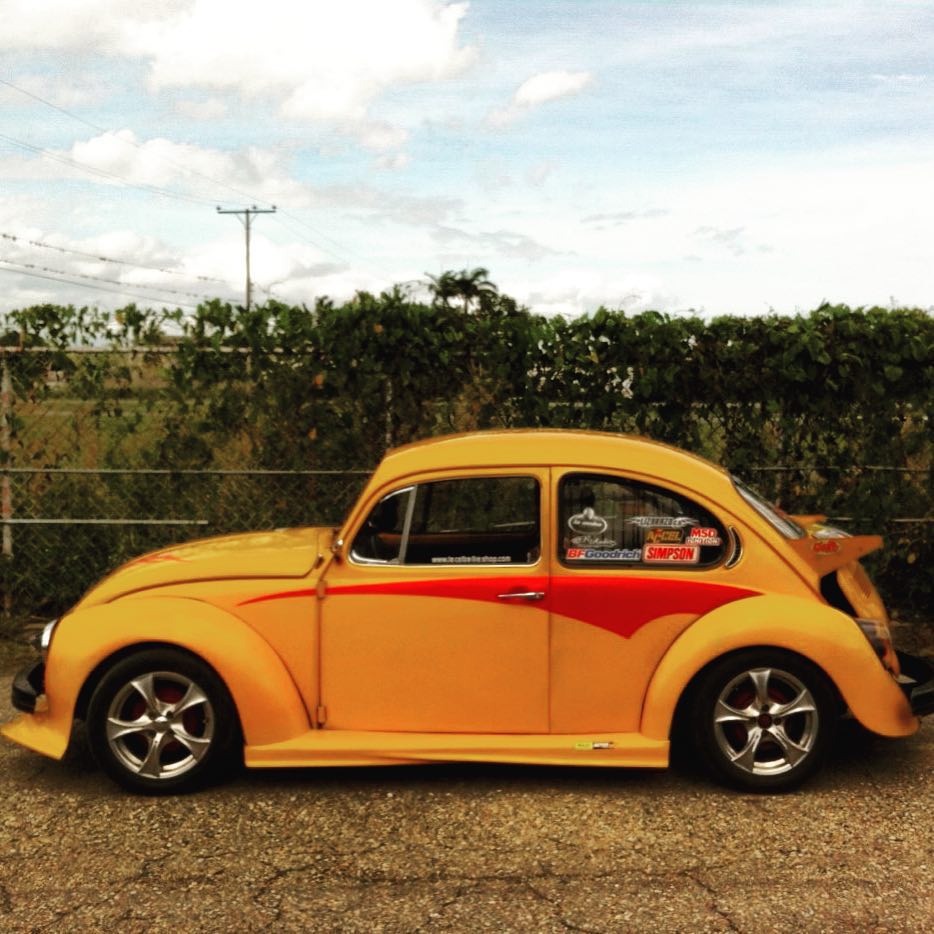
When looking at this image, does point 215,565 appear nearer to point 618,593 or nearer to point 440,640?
point 440,640

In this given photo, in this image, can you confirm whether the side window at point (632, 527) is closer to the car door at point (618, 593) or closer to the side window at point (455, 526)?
the car door at point (618, 593)

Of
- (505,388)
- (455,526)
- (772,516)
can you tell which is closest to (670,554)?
Result: (772,516)

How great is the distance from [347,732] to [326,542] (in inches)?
35.6

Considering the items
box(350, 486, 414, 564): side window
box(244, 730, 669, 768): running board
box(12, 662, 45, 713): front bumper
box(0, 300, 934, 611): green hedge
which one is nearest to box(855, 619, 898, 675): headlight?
box(244, 730, 669, 768): running board

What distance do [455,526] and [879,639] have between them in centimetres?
192

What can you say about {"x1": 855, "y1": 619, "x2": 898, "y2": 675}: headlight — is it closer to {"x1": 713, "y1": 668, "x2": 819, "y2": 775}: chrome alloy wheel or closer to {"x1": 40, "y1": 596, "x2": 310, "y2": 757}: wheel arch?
{"x1": 713, "y1": 668, "x2": 819, "y2": 775}: chrome alloy wheel

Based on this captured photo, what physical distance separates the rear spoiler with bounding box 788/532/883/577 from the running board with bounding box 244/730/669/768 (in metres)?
1.04

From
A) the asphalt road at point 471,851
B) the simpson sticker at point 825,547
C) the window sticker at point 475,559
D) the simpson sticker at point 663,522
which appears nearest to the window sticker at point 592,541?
the simpson sticker at point 663,522

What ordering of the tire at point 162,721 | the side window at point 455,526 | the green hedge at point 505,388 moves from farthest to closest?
1. the green hedge at point 505,388
2. the side window at point 455,526
3. the tire at point 162,721

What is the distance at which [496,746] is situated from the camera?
496 cm

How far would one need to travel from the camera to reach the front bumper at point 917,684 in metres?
5.11

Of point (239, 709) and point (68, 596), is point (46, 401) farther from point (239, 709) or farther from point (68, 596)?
point (239, 709)

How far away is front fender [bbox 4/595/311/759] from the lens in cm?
496

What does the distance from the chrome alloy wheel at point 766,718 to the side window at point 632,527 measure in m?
0.55
